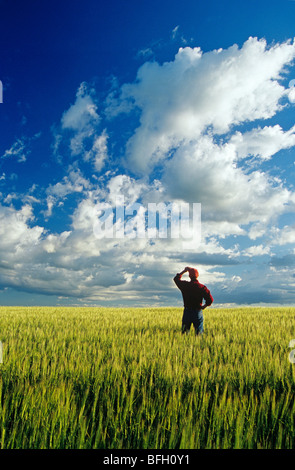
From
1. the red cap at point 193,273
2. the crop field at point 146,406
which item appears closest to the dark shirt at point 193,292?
the red cap at point 193,273

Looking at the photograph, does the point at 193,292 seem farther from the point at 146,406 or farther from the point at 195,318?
the point at 146,406

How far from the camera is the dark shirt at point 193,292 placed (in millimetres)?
8164

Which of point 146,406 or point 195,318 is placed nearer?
point 146,406

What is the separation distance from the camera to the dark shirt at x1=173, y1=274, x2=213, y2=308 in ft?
26.8

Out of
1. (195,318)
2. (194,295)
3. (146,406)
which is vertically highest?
(194,295)

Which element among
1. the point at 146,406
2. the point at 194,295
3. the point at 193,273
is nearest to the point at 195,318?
the point at 194,295

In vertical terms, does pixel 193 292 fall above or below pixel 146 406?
above

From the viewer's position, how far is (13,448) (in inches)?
103

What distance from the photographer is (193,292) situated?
8.18m

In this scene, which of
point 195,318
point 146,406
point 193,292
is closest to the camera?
point 146,406

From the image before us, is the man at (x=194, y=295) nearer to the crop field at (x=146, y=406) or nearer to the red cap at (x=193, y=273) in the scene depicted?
the red cap at (x=193, y=273)

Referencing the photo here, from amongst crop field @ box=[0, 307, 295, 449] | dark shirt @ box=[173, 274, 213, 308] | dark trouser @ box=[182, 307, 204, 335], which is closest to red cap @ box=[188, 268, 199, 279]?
dark shirt @ box=[173, 274, 213, 308]
